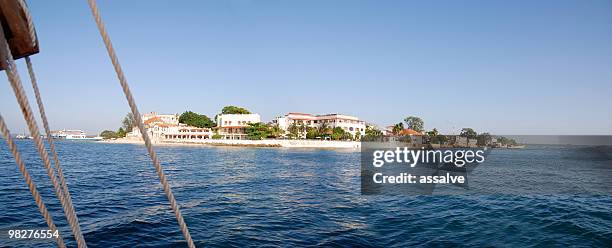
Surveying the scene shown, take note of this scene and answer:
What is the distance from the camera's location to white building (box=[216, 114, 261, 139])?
13088 cm

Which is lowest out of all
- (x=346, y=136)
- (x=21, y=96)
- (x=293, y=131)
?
(x=21, y=96)

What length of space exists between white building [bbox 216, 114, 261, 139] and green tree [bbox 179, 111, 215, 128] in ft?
49.9

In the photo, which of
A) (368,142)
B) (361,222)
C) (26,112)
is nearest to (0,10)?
(26,112)

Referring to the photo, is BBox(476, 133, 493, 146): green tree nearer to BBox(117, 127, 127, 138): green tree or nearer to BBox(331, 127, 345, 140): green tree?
BBox(331, 127, 345, 140): green tree

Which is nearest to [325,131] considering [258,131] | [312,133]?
[312,133]

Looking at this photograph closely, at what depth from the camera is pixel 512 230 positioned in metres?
13.5

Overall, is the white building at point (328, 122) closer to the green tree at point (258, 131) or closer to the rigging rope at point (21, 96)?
the green tree at point (258, 131)

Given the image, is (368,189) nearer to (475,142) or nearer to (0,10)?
(0,10)

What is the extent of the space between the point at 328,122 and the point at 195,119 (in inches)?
2457

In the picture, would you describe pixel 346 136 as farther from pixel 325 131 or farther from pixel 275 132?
pixel 275 132

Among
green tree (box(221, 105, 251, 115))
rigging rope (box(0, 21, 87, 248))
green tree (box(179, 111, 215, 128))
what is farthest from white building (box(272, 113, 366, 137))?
rigging rope (box(0, 21, 87, 248))

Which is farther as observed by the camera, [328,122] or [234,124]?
[234,124]

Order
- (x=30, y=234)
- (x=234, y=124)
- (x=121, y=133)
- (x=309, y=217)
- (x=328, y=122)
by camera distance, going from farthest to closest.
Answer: (x=121, y=133) → (x=234, y=124) → (x=328, y=122) → (x=309, y=217) → (x=30, y=234)

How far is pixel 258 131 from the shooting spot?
404ft
